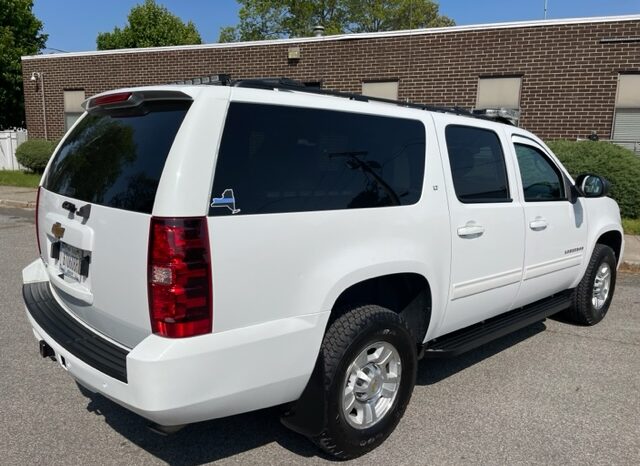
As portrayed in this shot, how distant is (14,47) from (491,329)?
27601 mm

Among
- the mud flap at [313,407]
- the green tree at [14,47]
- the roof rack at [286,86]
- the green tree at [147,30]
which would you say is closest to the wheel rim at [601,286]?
the roof rack at [286,86]

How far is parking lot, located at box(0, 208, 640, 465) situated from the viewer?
3.01 meters

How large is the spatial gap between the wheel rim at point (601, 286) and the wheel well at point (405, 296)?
2.74 m

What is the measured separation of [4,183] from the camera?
16.1 m

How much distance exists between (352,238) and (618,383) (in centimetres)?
264

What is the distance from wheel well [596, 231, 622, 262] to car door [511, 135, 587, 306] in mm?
695

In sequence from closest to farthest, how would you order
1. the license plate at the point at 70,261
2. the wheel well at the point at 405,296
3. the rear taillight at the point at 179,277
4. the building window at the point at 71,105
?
the rear taillight at the point at 179,277 < the license plate at the point at 70,261 < the wheel well at the point at 405,296 < the building window at the point at 71,105

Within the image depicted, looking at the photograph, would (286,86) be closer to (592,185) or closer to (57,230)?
(57,230)

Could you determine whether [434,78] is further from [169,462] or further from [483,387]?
[169,462]

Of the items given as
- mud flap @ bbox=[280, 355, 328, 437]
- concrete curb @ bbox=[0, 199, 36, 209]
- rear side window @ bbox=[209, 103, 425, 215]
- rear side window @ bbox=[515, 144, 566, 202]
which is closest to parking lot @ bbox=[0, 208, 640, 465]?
mud flap @ bbox=[280, 355, 328, 437]

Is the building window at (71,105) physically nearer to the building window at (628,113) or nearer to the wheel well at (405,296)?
the building window at (628,113)

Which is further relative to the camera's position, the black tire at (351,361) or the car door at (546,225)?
the car door at (546,225)

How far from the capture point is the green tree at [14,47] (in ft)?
80.5

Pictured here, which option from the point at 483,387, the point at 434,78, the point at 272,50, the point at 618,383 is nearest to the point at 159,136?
the point at 483,387
